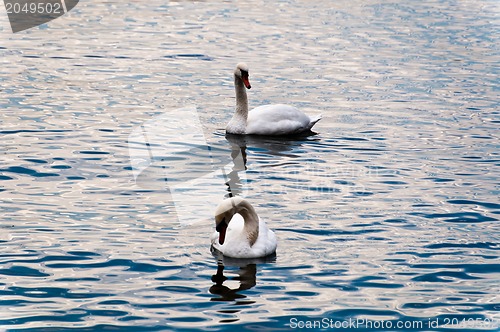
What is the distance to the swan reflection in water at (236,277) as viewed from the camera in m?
11.4

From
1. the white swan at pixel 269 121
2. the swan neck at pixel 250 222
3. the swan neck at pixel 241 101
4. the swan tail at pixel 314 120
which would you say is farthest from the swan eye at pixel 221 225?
the swan tail at pixel 314 120

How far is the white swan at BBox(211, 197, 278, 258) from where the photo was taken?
1241 cm

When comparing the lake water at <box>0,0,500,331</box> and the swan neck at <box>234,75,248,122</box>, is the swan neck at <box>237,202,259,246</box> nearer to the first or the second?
the lake water at <box>0,0,500,331</box>

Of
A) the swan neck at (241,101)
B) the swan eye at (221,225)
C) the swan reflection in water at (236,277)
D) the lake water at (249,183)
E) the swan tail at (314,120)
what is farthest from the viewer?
the swan tail at (314,120)

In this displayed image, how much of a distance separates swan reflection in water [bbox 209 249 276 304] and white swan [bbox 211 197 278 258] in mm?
65

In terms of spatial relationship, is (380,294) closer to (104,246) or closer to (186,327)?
(186,327)

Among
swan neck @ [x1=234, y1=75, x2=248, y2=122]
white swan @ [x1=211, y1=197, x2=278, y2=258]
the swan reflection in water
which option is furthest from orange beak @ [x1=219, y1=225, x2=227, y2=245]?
swan neck @ [x1=234, y1=75, x2=248, y2=122]

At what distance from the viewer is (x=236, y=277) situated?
1202 centimetres

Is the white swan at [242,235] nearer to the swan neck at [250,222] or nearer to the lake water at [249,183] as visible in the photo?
the swan neck at [250,222]

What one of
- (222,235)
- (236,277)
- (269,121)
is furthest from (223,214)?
(269,121)

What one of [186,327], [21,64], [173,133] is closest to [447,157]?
[173,133]

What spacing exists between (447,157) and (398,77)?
804 centimetres

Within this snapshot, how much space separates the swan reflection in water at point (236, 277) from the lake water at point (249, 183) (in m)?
0.03

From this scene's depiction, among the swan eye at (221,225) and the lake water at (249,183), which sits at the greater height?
the swan eye at (221,225)
